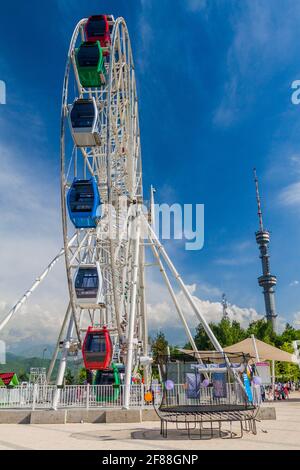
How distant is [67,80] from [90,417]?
15504 mm

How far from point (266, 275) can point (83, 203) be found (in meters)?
109

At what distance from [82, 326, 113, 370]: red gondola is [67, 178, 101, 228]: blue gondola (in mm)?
5715

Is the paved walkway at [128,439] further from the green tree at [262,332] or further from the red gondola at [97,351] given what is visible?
the green tree at [262,332]

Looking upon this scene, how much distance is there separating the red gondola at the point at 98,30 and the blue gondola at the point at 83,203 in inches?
336

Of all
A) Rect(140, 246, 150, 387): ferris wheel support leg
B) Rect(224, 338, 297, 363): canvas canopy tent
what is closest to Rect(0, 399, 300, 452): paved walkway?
Rect(224, 338, 297, 363): canvas canopy tent

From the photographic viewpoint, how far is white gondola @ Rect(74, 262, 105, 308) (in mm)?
20984

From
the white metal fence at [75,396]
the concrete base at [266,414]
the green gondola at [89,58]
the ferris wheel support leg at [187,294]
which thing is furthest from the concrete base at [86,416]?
the green gondola at [89,58]

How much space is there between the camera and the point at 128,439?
1109cm

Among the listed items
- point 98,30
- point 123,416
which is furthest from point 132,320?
point 98,30

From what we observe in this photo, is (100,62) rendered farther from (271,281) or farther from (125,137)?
(271,281)

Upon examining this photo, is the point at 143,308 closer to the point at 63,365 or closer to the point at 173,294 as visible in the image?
the point at 173,294

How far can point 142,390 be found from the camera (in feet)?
56.6

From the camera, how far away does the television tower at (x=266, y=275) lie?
121 meters

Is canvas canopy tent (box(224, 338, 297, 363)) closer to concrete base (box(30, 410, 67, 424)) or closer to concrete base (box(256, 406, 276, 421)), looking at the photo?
concrete base (box(256, 406, 276, 421))
